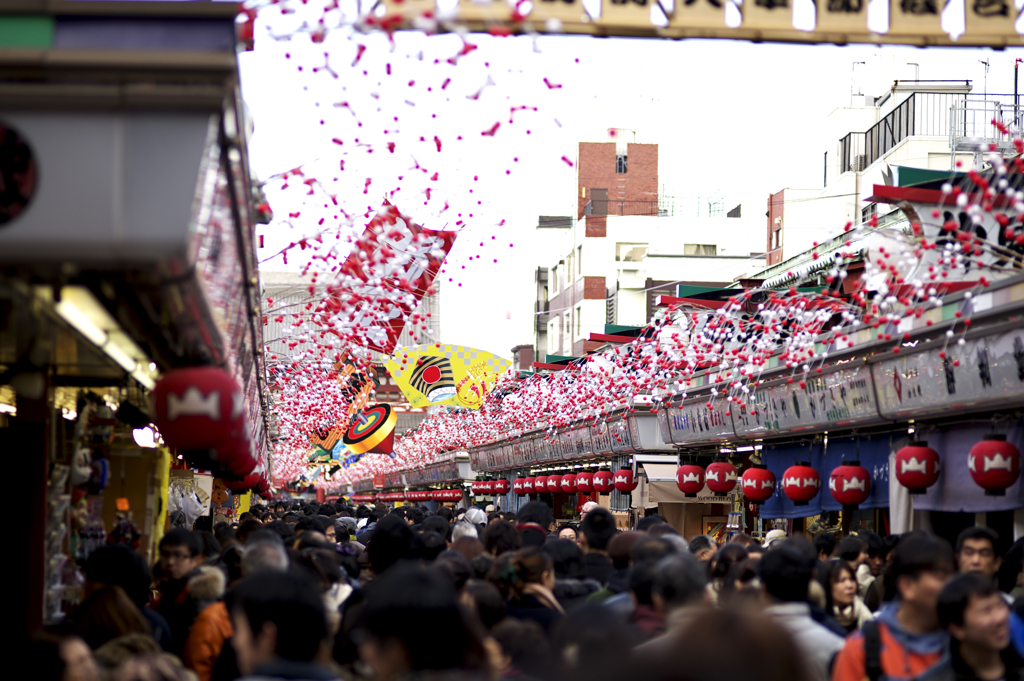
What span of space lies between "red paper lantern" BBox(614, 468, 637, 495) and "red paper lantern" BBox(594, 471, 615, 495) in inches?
43.1

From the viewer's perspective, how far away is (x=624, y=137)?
60250 millimetres

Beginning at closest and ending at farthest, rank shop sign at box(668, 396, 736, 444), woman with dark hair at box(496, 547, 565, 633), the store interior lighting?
the store interior lighting < woman with dark hair at box(496, 547, 565, 633) < shop sign at box(668, 396, 736, 444)

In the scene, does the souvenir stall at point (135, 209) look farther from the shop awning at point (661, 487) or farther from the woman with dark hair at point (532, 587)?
the shop awning at point (661, 487)

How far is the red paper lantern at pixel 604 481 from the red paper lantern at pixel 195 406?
20825mm

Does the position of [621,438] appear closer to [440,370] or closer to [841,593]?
[440,370]

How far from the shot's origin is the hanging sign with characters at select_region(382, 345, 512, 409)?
29922mm

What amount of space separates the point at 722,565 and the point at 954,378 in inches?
176

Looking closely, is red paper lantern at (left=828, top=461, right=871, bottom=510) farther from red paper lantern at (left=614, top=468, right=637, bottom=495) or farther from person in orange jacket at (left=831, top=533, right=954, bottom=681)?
red paper lantern at (left=614, top=468, right=637, bottom=495)

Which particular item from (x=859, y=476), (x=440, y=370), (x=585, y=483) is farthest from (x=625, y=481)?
(x=859, y=476)

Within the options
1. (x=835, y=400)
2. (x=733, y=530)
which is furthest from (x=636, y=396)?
(x=835, y=400)

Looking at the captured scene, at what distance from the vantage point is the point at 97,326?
6.92 meters

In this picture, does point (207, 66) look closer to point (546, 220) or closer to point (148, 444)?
point (148, 444)

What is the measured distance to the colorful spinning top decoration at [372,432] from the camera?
3378 centimetres

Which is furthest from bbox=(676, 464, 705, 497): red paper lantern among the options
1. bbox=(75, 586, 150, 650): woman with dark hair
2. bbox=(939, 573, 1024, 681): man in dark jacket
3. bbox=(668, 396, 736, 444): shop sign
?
bbox=(939, 573, 1024, 681): man in dark jacket
